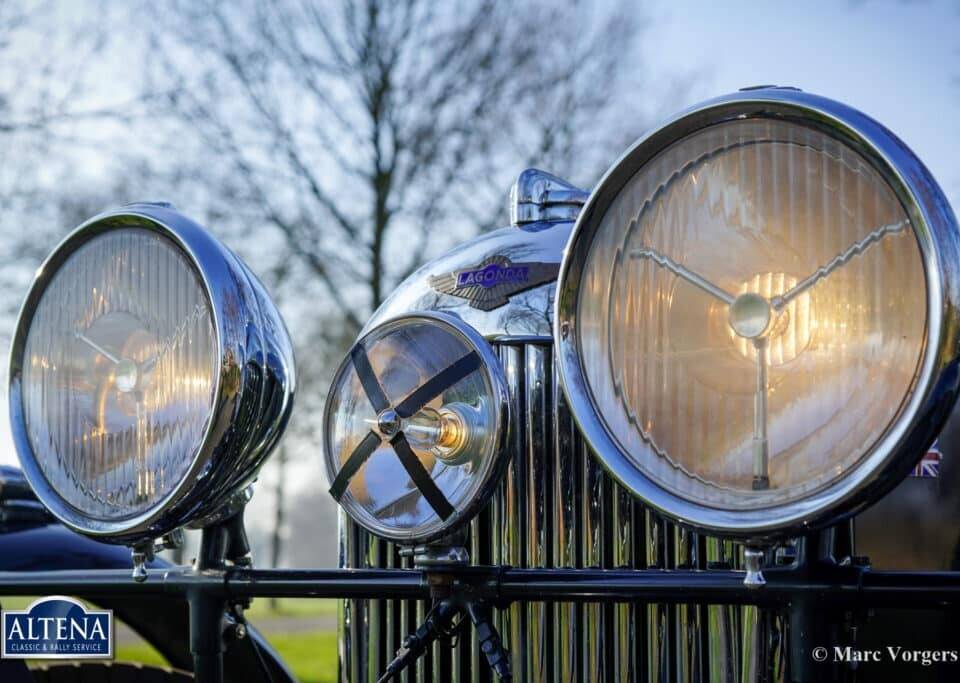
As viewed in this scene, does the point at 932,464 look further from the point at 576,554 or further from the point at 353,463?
the point at 353,463

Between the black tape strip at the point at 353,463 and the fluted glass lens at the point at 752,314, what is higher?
the fluted glass lens at the point at 752,314

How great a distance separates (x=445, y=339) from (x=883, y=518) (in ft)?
2.66

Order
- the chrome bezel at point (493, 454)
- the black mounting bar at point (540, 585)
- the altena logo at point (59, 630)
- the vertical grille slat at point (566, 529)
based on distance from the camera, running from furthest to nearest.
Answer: the altena logo at point (59, 630) → the vertical grille slat at point (566, 529) → the chrome bezel at point (493, 454) → the black mounting bar at point (540, 585)

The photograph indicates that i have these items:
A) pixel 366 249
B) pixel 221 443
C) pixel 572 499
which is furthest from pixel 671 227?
pixel 366 249

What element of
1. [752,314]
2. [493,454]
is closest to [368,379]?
[493,454]

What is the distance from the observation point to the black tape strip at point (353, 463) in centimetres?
158

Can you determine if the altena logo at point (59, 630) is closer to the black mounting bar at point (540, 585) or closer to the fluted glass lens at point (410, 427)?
the black mounting bar at point (540, 585)

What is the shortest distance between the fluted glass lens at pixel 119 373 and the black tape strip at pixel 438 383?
26cm

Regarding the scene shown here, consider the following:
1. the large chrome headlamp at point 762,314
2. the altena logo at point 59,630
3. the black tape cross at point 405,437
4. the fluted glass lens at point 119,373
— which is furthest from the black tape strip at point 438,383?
the altena logo at point 59,630

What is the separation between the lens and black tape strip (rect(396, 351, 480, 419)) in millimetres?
1550

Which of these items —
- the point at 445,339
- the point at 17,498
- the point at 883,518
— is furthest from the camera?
the point at 17,498

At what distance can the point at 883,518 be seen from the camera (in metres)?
1.93

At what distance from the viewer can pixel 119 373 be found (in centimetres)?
172

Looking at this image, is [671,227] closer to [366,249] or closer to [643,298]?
[643,298]
